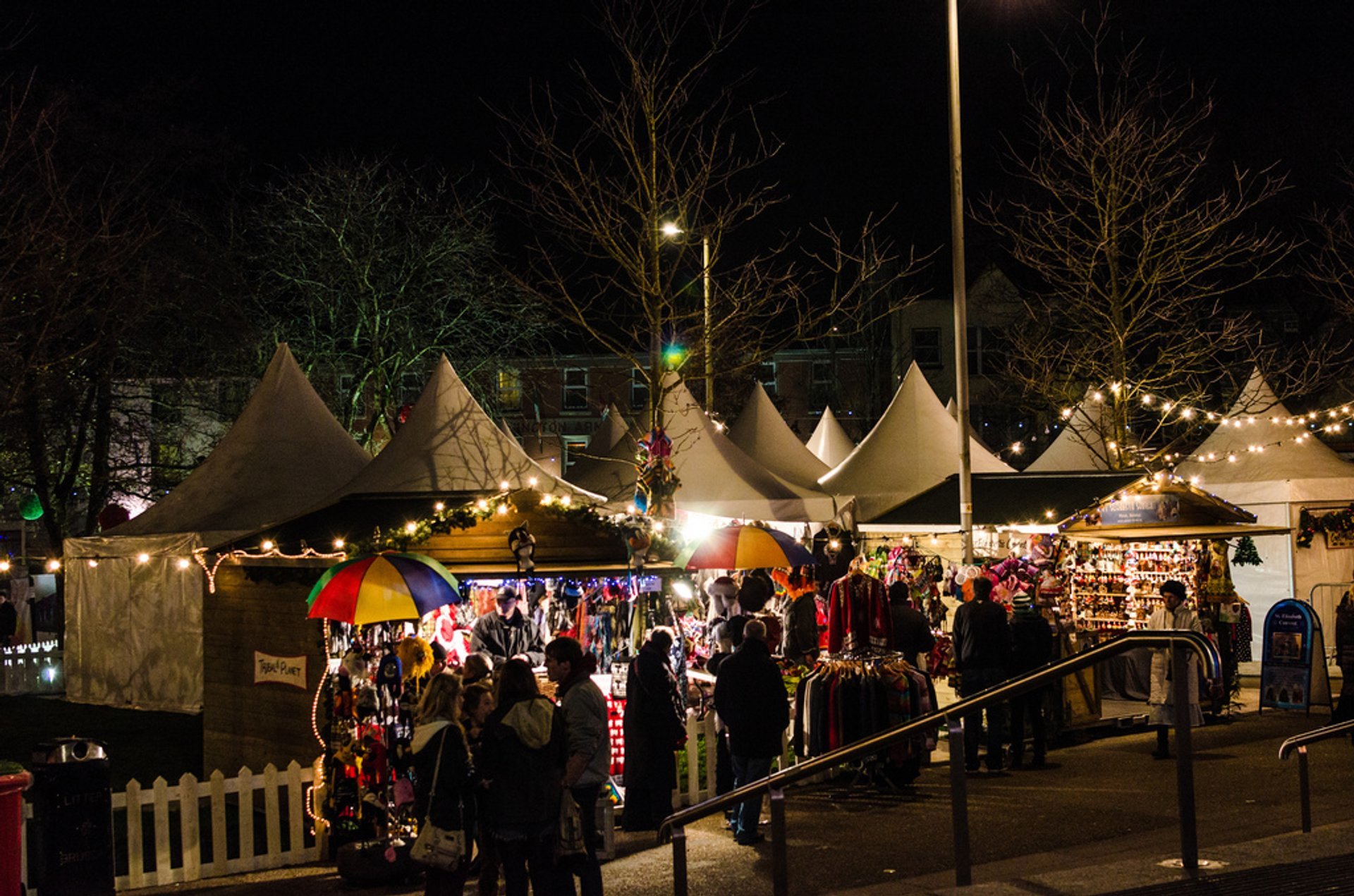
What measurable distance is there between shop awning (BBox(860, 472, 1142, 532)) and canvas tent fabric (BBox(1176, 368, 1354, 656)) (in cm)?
543

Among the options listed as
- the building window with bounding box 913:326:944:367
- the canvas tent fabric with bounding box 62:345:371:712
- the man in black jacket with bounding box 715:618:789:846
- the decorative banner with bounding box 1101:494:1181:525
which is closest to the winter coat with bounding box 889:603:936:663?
the man in black jacket with bounding box 715:618:789:846

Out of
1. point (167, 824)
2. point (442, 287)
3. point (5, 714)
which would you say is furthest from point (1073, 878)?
point (442, 287)

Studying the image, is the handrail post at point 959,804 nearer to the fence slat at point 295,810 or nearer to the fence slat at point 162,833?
the fence slat at point 295,810

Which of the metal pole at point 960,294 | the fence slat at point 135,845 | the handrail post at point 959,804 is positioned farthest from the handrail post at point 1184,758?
the metal pole at point 960,294

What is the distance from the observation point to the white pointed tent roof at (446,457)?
14.1 meters

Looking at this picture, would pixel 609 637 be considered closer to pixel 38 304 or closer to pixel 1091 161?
pixel 38 304

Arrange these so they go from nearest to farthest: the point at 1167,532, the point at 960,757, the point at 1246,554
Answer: the point at 960,757
the point at 1167,532
the point at 1246,554

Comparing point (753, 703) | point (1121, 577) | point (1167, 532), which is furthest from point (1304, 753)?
point (1121, 577)

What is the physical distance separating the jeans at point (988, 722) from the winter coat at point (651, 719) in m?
3.75

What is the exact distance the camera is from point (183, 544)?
57.2 ft

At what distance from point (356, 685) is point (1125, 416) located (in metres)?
14.2

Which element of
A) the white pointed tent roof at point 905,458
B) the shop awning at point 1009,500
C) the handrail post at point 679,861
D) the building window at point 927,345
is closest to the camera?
the handrail post at point 679,861

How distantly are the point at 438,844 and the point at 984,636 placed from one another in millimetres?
6555

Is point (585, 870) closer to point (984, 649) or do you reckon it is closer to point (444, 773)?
point (444, 773)
